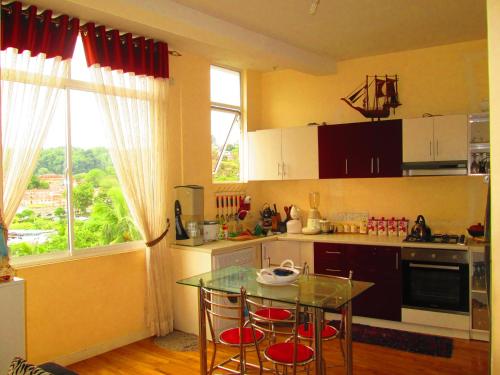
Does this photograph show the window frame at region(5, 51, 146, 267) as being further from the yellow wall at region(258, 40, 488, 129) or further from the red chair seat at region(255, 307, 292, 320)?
the yellow wall at region(258, 40, 488, 129)

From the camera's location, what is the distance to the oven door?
4.16m

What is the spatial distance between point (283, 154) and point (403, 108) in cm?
150

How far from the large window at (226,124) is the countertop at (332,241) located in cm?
103

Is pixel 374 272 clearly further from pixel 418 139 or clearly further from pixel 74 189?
pixel 74 189

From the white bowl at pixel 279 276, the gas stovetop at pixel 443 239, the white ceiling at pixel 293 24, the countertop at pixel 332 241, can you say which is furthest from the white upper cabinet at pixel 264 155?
the white bowl at pixel 279 276

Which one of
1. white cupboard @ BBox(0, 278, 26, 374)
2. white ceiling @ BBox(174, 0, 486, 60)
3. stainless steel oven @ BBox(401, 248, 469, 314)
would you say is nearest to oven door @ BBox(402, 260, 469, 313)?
stainless steel oven @ BBox(401, 248, 469, 314)

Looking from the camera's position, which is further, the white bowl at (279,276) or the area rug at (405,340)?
the area rug at (405,340)

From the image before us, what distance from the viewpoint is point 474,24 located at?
4.05m

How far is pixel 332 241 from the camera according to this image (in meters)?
4.78

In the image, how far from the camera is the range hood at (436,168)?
4.33 metres

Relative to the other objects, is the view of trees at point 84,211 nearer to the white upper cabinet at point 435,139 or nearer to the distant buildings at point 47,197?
the distant buildings at point 47,197

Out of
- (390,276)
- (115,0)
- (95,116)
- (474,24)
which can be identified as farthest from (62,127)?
(474,24)

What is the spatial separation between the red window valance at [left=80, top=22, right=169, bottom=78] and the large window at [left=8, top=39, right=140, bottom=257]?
16 centimetres

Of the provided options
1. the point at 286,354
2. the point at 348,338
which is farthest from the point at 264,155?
the point at 286,354
